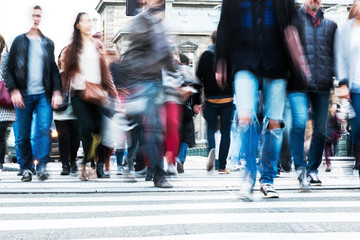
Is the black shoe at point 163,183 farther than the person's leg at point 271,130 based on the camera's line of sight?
Yes

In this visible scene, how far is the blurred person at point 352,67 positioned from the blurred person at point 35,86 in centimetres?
341

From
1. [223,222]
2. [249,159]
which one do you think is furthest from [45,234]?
[249,159]

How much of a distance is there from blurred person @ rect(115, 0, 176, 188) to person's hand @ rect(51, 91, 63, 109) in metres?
1.35

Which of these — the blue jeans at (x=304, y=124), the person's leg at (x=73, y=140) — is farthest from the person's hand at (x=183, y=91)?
the person's leg at (x=73, y=140)

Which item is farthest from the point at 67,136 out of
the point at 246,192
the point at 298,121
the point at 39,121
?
the point at 246,192

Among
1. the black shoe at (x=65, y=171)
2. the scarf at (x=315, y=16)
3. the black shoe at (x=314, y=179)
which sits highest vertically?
the scarf at (x=315, y=16)

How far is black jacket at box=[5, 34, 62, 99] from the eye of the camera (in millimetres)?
7371

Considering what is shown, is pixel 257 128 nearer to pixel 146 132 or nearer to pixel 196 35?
pixel 146 132

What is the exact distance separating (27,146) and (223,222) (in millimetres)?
4361

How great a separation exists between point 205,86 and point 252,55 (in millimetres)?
3847

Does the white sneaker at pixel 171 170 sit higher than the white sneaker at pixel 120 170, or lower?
higher

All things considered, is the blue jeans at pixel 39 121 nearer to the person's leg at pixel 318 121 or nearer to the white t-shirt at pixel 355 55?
the person's leg at pixel 318 121

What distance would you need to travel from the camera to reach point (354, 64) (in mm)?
6156

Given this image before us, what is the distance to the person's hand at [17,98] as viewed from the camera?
285 inches
